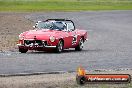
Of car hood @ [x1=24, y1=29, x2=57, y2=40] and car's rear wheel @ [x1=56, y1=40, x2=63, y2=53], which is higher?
car hood @ [x1=24, y1=29, x2=57, y2=40]

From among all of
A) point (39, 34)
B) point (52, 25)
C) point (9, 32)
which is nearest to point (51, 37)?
point (39, 34)

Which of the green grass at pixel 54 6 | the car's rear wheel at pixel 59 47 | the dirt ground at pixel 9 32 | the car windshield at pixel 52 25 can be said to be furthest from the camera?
the green grass at pixel 54 6

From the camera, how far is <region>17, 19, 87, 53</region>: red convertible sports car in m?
22.9

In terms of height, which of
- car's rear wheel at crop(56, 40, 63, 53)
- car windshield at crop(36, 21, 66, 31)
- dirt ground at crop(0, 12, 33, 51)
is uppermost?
car windshield at crop(36, 21, 66, 31)

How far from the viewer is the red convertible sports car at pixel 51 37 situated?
75.1ft

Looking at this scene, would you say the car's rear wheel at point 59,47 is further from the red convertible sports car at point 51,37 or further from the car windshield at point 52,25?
the car windshield at point 52,25

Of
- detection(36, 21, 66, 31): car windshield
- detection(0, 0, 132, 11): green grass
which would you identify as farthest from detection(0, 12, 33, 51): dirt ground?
detection(0, 0, 132, 11): green grass

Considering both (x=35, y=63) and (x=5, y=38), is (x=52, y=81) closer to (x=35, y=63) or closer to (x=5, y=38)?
(x=35, y=63)

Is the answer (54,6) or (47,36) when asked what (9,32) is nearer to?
(47,36)

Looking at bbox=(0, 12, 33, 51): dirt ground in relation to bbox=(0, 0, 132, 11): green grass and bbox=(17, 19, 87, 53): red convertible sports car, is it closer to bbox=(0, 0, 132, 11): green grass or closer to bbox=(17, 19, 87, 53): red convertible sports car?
bbox=(17, 19, 87, 53): red convertible sports car

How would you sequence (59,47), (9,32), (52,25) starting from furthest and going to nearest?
(9,32) < (52,25) < (59,47)

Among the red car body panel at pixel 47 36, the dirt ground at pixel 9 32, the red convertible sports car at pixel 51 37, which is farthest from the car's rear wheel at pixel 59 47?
the dirt ground at pixel 9 32

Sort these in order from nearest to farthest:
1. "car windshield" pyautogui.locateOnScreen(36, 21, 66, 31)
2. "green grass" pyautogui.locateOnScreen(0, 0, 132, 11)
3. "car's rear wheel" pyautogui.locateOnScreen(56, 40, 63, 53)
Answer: "car's rear wheel" pyautogui.locateOnScreen(56, 40, 63, 53) < "car windshield" pyautogui.locateOnScreen(36, 21, 66, 31) < "green grass" pyautogui.locateOnScreen(0, 0, 132, 11)

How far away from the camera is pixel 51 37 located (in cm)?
2306
